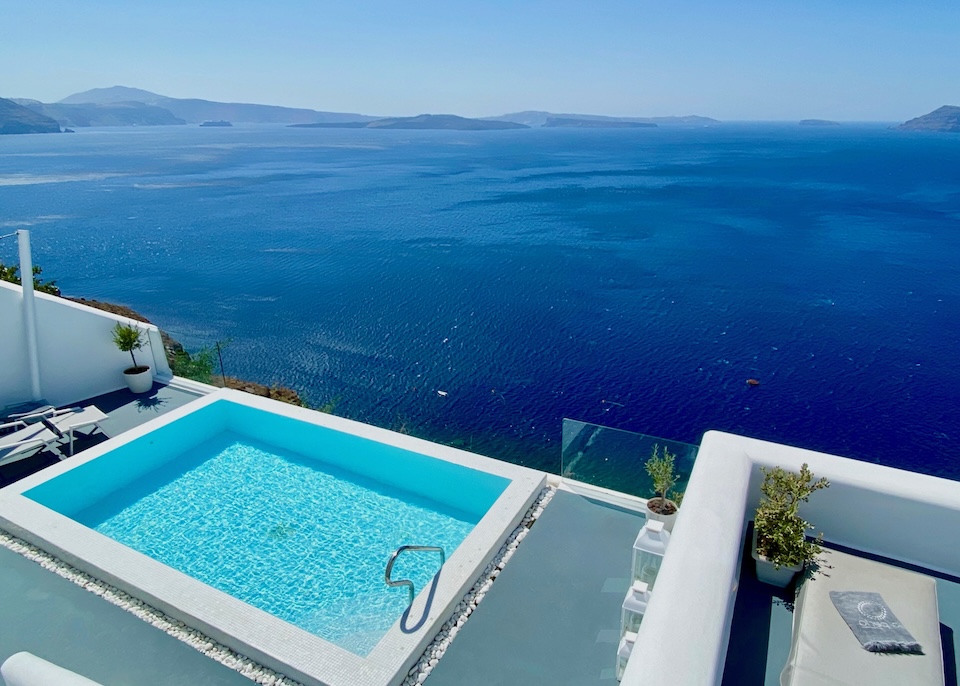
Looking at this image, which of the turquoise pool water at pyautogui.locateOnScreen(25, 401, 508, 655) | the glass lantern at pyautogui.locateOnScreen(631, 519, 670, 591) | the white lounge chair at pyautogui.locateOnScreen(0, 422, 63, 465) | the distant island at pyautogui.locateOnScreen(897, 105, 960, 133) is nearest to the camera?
the glass lantern at pyautogui.locateOnScreen(631, 519, 670, 591)

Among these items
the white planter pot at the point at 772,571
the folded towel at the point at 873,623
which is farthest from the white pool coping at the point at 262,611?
the folded towel at the point at 873,623

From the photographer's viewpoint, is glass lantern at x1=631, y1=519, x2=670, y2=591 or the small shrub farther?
A: the small shrub

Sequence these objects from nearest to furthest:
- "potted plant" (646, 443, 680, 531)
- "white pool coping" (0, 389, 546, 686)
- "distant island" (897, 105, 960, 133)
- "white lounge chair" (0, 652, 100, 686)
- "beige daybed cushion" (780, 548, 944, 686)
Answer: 1. "white lounge chair" (0, 652, 100, 686)
2. "beige daybed cushion" (780, 548, 944, 686)
3. "white pool coping" (0, 389, 546, 686)
4. "potted plant" (646, 443, 680, 531)
5. "distant island" (897, 105, 960, 133)

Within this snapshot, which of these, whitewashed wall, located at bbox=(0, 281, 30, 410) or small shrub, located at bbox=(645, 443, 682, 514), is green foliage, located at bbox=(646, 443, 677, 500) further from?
whitewashed wall, located at bbox=(0, 281, 30, 410)

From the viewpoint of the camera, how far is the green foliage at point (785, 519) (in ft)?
10.7

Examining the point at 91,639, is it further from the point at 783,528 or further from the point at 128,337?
the point at 128,337

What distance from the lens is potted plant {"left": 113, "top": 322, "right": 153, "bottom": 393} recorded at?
26.5ft

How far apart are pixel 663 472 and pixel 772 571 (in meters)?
1.64

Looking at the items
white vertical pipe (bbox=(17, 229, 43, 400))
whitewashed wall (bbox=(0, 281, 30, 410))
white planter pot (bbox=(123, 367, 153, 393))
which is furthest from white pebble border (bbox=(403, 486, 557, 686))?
whitewashed wall (bbox=(0, 281, 30, 410))

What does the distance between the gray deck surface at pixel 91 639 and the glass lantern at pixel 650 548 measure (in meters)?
2.64

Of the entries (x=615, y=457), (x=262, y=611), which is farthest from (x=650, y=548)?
(x=262, y=611)

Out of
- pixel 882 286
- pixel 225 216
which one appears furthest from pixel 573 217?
pixel 225 216

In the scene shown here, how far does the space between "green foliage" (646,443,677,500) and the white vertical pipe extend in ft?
24.2

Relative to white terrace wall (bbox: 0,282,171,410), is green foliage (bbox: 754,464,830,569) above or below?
above
